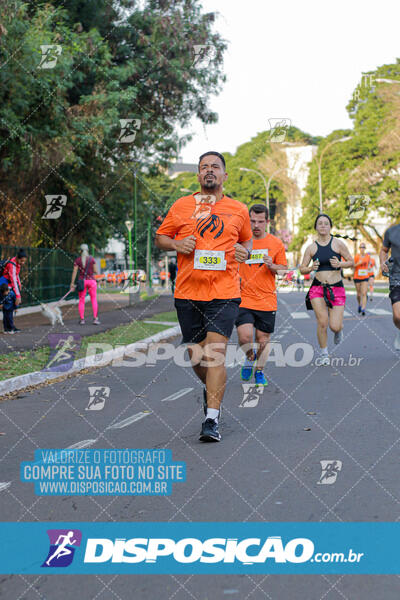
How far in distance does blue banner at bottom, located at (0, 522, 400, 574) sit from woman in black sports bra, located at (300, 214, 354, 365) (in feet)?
21.4

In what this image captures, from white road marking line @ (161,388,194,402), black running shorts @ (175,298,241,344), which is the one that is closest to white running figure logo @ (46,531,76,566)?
Result: black running shorts @ (175,298,241,344)

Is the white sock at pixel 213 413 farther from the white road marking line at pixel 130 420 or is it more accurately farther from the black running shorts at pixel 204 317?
the white road marking line at pixel 130 420

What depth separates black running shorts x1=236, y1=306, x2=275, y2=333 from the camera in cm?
882

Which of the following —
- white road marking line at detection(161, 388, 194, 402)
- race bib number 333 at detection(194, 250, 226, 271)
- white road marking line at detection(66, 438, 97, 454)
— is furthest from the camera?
white road marking line at detection(161, 388, 194, 402)

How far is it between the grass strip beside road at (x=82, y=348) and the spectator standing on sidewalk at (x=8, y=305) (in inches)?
72.2

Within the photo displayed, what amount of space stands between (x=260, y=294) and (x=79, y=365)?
345cm

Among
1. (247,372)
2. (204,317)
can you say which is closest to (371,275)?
(247,372)

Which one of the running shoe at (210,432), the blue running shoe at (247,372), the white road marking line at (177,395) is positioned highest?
the running shoe at (210,432)

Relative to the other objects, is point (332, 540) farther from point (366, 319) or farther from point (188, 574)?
point (366, 319)

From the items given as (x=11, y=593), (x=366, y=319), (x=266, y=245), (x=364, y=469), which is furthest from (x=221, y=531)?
(x=366, y=319)

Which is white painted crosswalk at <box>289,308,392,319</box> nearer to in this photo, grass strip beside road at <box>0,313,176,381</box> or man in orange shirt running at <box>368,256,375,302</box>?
man in orange shirt running at <box>368,256,375,302</box>

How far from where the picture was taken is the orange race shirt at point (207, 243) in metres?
5.94

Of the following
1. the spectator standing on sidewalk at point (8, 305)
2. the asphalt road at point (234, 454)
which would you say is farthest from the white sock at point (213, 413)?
the spectator standing on sidewalk at point (8, 305)

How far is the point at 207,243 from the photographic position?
5938 millimetres
